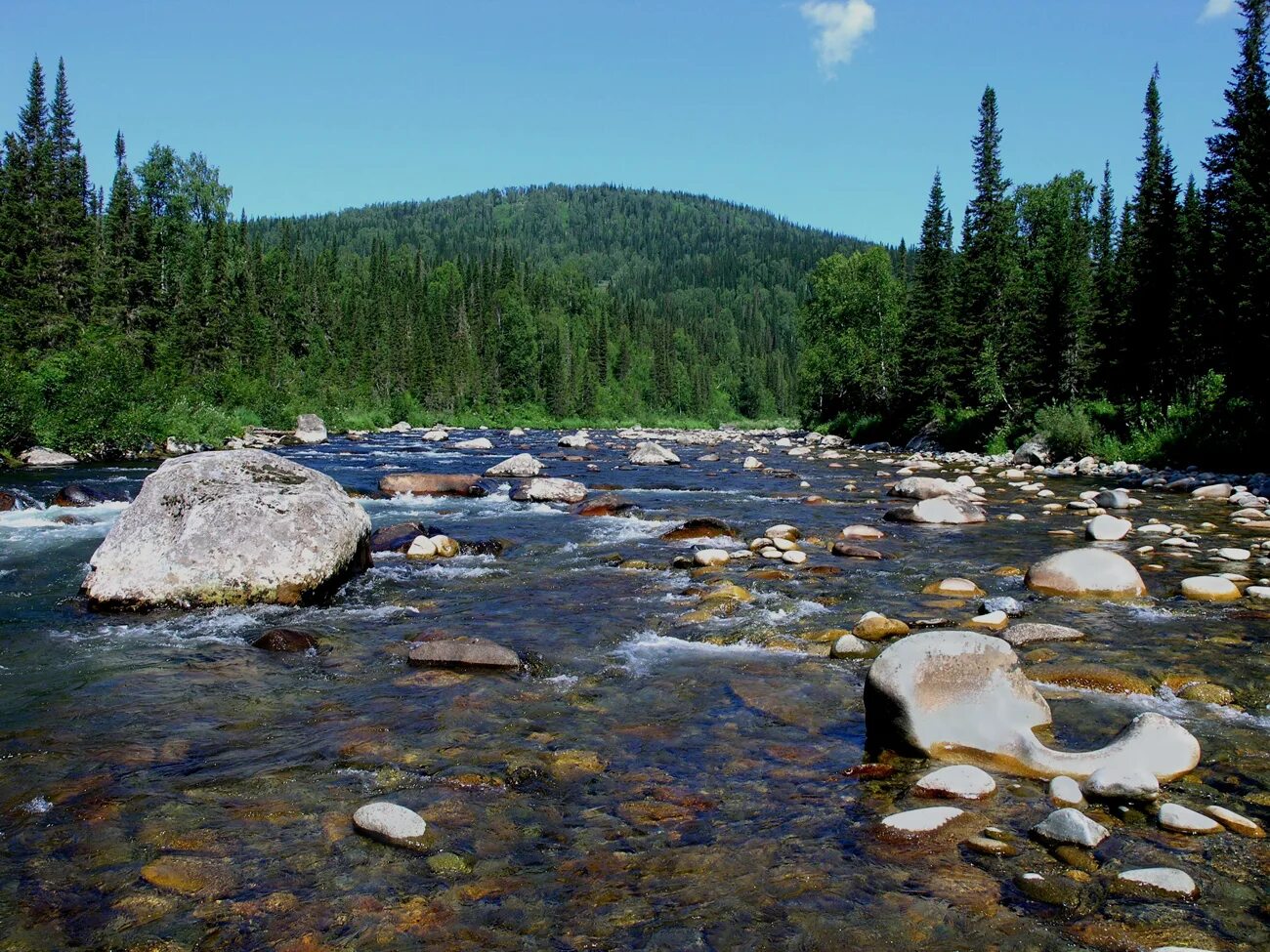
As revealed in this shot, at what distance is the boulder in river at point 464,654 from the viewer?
766cm

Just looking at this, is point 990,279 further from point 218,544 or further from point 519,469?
point 218,544

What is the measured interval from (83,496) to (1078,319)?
3998 centimetres

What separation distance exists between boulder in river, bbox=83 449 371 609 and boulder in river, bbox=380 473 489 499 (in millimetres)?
10124

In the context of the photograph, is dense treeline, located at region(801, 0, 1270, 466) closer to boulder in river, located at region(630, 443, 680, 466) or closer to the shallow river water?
boulder in river, located at region(630, 443, 680, 466)

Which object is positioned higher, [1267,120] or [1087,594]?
Answer: [1267,120]

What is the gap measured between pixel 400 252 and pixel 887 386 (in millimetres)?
124786

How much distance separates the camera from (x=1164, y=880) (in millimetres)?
3934

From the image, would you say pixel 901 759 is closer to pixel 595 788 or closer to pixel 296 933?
pixel 595 788

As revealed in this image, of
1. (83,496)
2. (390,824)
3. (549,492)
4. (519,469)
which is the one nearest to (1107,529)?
(549,492)

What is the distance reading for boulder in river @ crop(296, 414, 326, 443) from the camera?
46.7 m

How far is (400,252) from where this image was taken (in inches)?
6102

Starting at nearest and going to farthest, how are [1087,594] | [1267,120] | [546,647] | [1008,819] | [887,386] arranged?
[1008,819] < [546,647] < [1087,594] < [1267,120] < [887,386]

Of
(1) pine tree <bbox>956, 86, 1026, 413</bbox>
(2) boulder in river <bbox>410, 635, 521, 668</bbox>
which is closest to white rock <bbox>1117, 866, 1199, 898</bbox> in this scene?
(2) boulder in river <bbox>410, 635, 521, 668</bbox>

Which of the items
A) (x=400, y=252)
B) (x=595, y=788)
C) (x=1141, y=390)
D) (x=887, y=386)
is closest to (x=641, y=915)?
(x=595, y=788)
